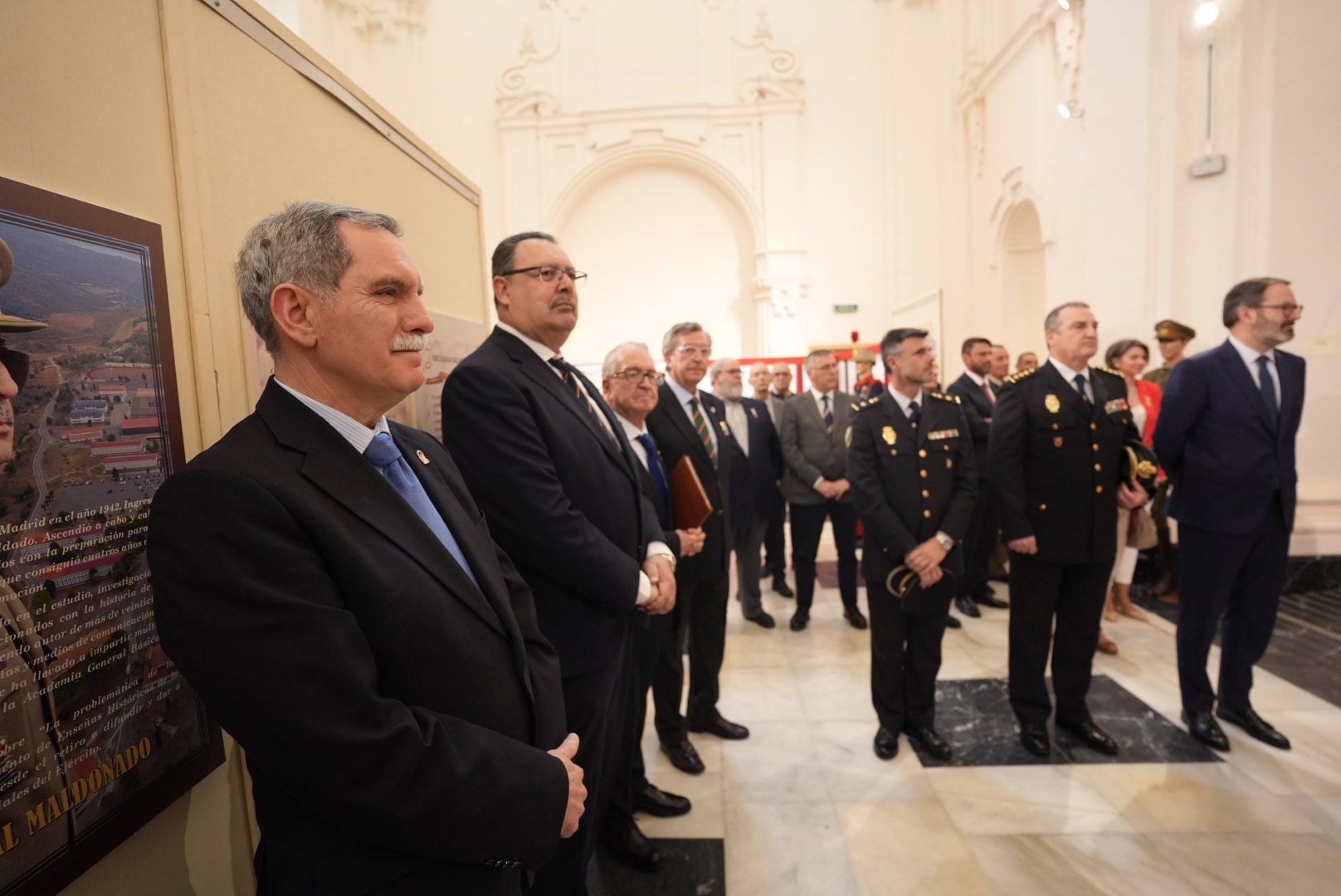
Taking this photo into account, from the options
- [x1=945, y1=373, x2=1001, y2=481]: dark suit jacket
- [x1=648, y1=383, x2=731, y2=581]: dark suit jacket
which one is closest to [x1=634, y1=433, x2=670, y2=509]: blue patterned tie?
[x1=648, y1=383, x2=731, y2=581]: dark suit jacket

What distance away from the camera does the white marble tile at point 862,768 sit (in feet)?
8.25

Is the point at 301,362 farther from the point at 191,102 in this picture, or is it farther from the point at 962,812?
the point at 962,812

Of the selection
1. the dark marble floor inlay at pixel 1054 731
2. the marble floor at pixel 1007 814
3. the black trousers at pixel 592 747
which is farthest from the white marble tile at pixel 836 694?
the black trousers at pixel 592 747

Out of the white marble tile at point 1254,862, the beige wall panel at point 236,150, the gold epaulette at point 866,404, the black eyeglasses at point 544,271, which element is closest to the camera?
Answer: the beige wall panel at point 236,150

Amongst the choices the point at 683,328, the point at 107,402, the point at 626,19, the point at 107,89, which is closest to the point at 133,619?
the point at 107,402

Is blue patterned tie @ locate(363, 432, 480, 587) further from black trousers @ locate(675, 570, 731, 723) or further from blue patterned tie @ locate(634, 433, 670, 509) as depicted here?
black trousers @ locate(675, 570, 731, 723)

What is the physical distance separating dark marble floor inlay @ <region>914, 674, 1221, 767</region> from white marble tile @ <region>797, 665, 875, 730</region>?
0.34 meters

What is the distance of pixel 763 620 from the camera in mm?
4500

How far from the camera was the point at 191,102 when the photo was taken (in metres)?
1.31

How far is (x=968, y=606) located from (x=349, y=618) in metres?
4.46

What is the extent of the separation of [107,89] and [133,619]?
88cm

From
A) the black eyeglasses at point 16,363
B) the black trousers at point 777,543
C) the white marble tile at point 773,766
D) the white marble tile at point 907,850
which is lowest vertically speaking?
the white marble tile at point 773,766

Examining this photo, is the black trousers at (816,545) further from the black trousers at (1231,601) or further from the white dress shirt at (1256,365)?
the white dress shirt at (1256,365)

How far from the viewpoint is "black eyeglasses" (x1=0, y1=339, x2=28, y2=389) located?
0.91m
